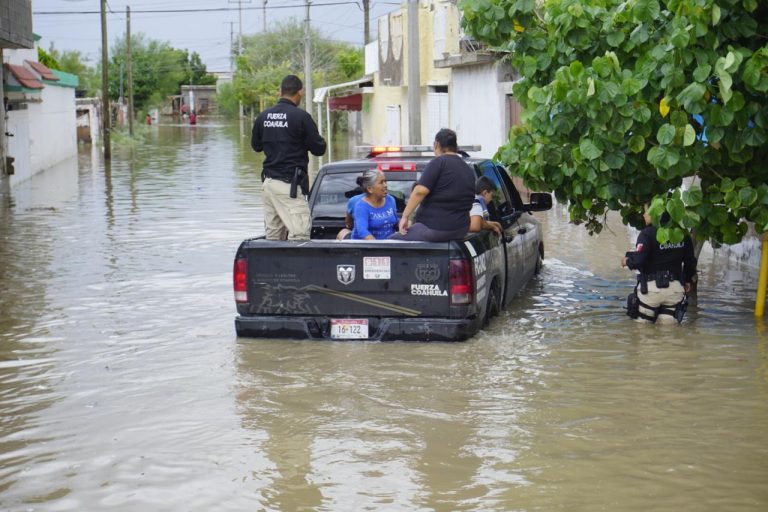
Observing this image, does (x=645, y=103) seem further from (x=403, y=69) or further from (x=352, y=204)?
(x=403, y=69)

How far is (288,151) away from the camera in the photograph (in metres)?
10.2

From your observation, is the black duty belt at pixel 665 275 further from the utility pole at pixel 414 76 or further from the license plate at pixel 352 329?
the utility pole at pixel 414 76

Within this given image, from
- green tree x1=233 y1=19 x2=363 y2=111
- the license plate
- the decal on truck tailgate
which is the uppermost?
green tree x1=233 y1=19 x2=363 y2=111

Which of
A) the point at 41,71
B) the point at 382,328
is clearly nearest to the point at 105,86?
the point at 41,71

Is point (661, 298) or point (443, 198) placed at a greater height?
point (443, 198)

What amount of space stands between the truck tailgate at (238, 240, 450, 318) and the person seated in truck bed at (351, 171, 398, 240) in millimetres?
833

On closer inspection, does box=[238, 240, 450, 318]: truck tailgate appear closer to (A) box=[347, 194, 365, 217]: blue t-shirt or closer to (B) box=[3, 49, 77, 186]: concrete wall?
(A) box=[347, 194, 365, 217]: blue t-shirt

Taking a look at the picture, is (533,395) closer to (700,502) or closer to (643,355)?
(643,355)

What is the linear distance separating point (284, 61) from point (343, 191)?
8015cm

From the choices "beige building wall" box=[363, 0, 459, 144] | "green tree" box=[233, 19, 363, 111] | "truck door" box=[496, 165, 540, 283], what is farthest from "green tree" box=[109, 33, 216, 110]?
"truck door" box=[496, 165, 540, 283]

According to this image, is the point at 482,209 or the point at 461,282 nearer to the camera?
the point at 461,282

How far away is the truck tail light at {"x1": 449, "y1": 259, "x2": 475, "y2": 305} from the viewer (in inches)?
361

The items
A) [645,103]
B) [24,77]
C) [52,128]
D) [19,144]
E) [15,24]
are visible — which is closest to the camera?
[645,103]

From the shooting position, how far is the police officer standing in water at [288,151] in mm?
10094
